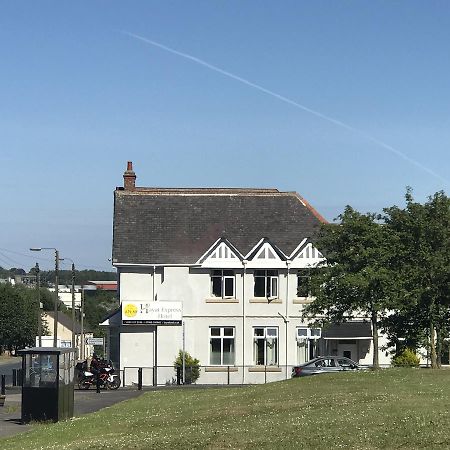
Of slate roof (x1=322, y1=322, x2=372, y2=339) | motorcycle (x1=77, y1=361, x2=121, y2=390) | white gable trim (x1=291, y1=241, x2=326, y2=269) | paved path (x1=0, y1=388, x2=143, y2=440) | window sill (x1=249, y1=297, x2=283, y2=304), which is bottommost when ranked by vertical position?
paved path (x1=0, y1=388, x2=143, y2=440)

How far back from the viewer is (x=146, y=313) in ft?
196

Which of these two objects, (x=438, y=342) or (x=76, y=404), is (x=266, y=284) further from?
(x=76, y=404)

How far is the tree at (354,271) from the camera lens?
49031 millimetres

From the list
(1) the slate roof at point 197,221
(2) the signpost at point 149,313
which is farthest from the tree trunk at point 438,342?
(2) the signpost at point 149,313

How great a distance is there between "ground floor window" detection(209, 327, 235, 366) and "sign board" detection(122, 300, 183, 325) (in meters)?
3.00

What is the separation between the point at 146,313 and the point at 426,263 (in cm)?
→ 1920

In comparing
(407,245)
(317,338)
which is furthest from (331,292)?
(317,338)

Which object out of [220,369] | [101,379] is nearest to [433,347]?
[101,379]

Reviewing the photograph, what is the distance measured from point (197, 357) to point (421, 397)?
3619 centimetres

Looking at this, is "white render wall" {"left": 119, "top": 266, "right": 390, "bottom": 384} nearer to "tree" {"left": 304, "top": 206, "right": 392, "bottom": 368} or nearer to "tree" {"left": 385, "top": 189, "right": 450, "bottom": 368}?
"tree" {"left": 304, "top": 206, "right": 392, "bottom": 368}

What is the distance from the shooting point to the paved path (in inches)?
1162

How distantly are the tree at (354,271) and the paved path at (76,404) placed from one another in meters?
11.1

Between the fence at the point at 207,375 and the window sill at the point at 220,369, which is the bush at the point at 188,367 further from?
the window sill at the point at 220,369

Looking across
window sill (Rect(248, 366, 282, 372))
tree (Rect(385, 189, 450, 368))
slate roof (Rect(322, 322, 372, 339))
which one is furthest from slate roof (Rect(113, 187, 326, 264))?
tree (Rect(385, 189, 450, 368))
